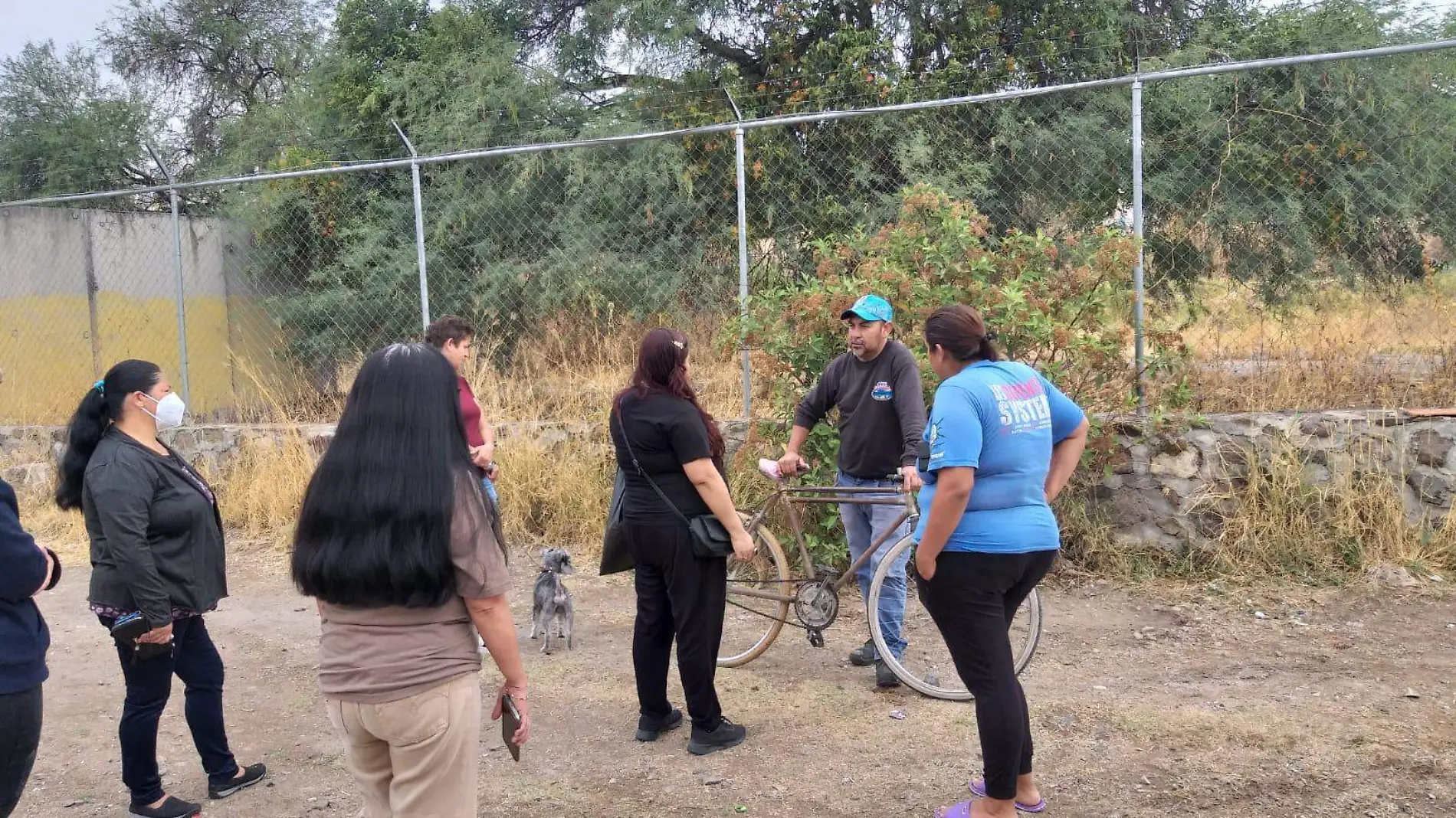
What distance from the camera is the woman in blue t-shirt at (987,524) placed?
130 inches

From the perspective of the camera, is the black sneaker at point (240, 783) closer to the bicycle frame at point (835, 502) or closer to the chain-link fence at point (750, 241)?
the bicycle frame at point (835, 502)

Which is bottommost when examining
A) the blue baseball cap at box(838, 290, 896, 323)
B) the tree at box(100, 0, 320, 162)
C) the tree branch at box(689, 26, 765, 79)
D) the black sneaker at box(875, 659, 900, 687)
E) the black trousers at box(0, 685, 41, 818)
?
the black sneaker at box(875, 659, 900, 687)

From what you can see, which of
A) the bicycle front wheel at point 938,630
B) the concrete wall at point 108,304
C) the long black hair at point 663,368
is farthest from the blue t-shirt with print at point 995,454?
the concrete wall at point 108,304

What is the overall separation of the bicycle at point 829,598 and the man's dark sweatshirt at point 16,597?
121 inches

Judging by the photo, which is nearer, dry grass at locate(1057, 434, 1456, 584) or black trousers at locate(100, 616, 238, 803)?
black trousers at locate(100, 616, 238, 803)

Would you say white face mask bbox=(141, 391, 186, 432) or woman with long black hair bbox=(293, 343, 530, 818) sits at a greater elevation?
white face mask bbox=(141, 391, 186, 432)

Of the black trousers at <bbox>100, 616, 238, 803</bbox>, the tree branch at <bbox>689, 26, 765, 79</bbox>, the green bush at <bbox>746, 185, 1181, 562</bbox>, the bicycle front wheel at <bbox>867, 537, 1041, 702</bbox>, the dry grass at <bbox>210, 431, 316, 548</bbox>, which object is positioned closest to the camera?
the black trousers at <bbox>100, 616, 238, 803</bbox>

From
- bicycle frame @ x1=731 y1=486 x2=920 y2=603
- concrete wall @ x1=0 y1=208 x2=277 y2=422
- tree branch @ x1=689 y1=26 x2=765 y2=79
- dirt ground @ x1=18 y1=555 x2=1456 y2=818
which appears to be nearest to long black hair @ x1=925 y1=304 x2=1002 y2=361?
bicycle frame @ x1=731 y1=486 x2=920 y2=603

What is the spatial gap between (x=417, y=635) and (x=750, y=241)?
559cm

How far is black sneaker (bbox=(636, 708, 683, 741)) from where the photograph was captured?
4.56 metres

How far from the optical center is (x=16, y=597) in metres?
2.79

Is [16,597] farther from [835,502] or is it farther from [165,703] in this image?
[835,502]

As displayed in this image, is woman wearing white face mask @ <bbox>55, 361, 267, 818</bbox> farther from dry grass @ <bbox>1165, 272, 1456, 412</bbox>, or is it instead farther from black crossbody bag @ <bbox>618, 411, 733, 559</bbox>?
dry grass @ <bbox>1165, 272, 1456, 412</bbox>

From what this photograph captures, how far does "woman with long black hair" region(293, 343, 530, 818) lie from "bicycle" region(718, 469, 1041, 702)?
8.39 feet
